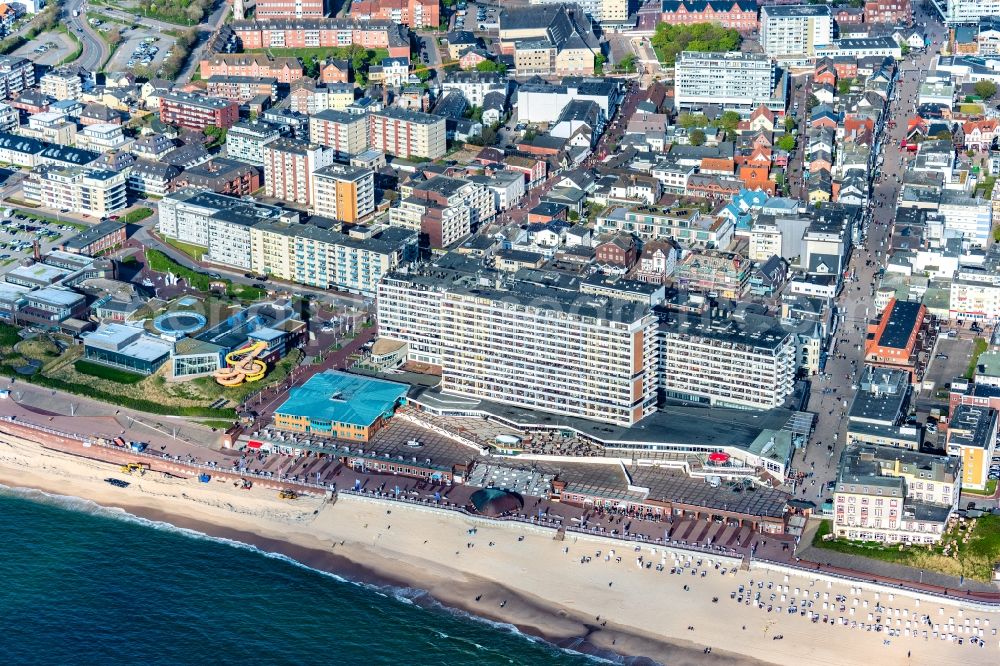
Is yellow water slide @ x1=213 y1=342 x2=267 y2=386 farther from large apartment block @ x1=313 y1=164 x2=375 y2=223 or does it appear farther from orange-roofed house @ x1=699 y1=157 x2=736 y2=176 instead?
orange-roofed house @ x1=699 y1=157 x2=736 y2=176

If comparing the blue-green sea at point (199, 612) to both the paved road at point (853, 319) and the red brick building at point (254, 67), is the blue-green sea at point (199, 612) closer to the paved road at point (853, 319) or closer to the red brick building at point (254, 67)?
the paved road at point (853, 319)

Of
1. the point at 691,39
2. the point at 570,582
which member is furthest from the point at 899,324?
the point at 691,39

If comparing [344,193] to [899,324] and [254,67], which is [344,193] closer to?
[254,67]

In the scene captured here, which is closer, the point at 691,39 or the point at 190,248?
the point at 190,248

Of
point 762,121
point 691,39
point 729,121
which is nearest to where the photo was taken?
point 762,121

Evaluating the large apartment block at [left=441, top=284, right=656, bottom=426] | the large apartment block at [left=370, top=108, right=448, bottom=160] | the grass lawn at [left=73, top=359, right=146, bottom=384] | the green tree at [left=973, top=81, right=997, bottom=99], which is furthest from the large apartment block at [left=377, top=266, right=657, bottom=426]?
the green tree at [left=973, top=81, right=997, bottom=99]

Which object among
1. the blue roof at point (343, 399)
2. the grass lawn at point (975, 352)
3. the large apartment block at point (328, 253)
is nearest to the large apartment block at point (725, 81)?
the large apartment block at point (328, 253)
